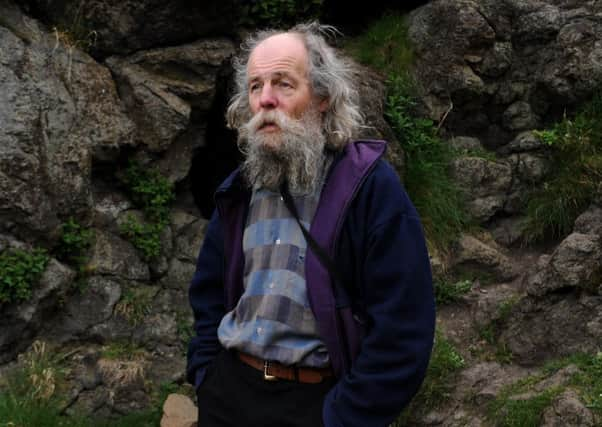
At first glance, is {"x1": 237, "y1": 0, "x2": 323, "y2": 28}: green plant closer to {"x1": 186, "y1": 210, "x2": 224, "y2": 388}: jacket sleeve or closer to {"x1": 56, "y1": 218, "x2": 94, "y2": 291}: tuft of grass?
{"x1": 56, "y1": 218, "x2": 94, "y2": 291}: tuft of grass

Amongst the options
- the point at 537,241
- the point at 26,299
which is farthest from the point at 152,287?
the point at 537,241

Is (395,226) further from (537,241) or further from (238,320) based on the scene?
(537,241)

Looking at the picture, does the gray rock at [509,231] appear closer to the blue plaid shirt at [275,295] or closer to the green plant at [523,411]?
the green plant at [523,411]

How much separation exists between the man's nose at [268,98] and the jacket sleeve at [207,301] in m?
0.57

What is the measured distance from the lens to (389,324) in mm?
2227

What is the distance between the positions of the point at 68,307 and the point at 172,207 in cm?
135

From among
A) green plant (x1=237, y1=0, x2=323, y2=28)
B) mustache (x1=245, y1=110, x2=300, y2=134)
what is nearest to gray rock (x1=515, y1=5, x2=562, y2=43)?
green plant (x1=237, y1=0, x2=323, y2=28)

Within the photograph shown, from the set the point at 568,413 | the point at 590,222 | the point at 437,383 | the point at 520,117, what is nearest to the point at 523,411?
the point at 568,413

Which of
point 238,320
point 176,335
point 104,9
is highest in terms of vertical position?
point 104,9

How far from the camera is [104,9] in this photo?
235 inches

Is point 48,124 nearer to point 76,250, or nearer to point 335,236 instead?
point 76,250

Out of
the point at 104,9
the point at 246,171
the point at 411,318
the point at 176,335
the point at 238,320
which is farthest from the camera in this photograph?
the point at 104,9

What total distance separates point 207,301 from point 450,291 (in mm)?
3538

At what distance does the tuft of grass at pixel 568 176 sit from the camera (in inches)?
242
